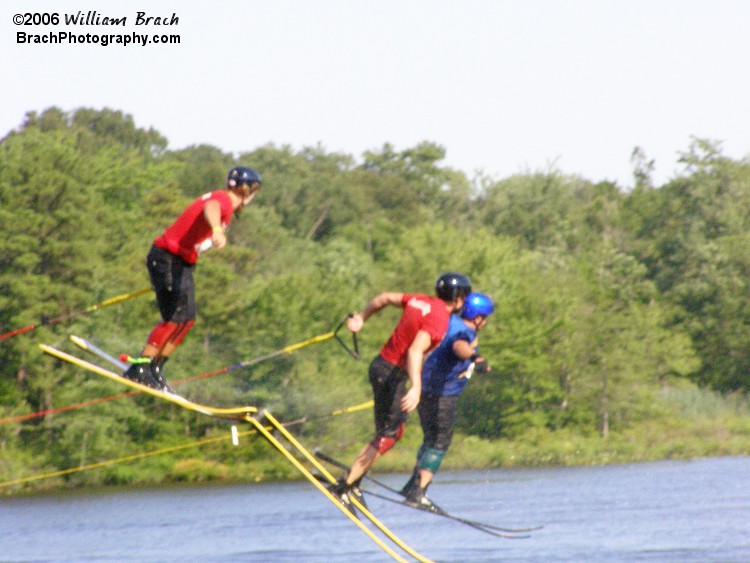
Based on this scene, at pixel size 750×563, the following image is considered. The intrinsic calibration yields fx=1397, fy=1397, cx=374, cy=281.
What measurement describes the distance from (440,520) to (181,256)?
16.4 m

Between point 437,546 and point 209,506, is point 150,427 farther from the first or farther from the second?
point 437,546

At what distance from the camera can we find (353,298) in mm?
47156

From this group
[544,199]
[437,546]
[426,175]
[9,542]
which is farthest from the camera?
[426,175]

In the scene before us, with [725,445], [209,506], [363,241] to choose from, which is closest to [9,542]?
[209,506]

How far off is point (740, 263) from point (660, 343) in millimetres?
7061

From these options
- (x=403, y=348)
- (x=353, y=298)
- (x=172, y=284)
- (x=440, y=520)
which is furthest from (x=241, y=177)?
(x=353, y=298)

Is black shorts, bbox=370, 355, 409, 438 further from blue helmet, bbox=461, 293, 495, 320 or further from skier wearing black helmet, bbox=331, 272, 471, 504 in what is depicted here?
blue helmet, bbox=461, 293, 495, 320

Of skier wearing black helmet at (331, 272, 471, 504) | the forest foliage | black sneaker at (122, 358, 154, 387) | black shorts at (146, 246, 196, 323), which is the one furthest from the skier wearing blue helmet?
the forest foliage

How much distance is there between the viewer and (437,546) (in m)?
22.9

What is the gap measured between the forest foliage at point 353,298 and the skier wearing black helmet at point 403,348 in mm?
13163

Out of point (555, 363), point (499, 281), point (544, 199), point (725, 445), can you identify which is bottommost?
point (725, 445)

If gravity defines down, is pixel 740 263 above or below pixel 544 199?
below

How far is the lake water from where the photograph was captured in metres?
22.4

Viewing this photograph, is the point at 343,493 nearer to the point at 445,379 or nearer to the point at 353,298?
the point at 445,379
